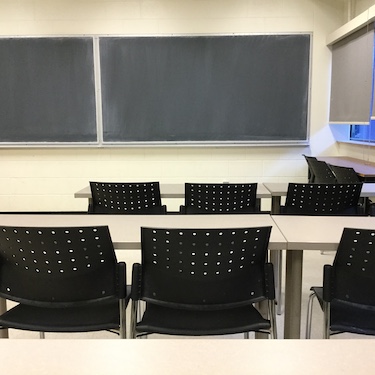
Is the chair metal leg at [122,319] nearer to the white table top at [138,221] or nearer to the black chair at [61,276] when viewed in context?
the black chair at [61,276]

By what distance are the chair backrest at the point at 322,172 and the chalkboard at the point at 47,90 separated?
267 centimetres

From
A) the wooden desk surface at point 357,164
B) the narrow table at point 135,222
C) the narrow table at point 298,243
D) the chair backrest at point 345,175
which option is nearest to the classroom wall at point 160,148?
the wooden desk surface at point 357,164

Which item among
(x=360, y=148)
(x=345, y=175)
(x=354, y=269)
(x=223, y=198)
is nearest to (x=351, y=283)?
(x=354, y=269)

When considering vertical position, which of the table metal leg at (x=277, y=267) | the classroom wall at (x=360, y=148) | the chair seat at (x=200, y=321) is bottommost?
the table metal leg at (x=277, y=267)

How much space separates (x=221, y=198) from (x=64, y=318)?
4.59ft

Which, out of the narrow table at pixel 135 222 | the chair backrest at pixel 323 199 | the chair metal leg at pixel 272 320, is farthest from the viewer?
the chair backrest at pixel 323 199

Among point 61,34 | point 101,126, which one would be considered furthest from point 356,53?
point 61,34

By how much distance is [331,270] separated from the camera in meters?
1.60

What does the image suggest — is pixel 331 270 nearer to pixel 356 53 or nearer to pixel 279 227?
pixel 279 227

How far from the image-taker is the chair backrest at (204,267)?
148 centimetres

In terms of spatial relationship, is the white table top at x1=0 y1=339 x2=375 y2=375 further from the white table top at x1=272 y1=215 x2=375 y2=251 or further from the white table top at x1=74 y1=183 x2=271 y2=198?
the white table top at x1=74 y1=183 x2=271 y2=198

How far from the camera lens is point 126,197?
9.24ft

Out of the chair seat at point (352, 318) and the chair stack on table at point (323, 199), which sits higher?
the chair stack on table at point (323, 199)

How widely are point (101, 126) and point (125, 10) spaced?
142 centimetres
